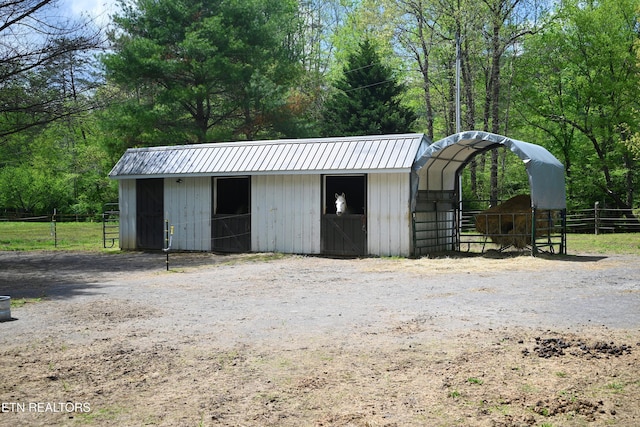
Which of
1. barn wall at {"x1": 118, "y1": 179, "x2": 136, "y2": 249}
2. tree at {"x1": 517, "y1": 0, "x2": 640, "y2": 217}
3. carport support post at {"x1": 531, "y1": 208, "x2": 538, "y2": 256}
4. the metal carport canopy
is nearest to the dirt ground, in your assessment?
carport support post at {"x1": 531, "y1": 208, "x2": 538, "y2": 256}

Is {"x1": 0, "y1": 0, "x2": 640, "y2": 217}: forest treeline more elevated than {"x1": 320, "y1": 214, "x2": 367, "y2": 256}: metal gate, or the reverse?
{"x1": 0, "y1": 0, "x2": 640, "y2": 217}: forest treeline

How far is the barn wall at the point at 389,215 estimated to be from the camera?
1648 centimetres

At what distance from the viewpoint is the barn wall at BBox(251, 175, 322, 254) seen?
58.2 feet

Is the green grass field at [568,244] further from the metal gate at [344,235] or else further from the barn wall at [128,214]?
the metal gate at [344,235]

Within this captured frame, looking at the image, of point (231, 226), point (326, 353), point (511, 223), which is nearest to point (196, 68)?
point (231, 226)

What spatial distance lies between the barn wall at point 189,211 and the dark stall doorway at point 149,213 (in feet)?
1.04

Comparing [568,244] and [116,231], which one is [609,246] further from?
Answer: [116,231]

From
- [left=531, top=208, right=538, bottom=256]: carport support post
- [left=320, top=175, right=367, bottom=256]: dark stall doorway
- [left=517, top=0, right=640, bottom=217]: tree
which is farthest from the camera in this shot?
[left=517, top=0, right=640, bottom=217]: tree

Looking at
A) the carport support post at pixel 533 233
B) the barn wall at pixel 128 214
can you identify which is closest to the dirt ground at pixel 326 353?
the carport support post at pixel 533 233

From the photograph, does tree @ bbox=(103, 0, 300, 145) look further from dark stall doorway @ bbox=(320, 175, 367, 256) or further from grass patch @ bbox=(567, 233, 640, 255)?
grass patch @ bbox=(567, 233, 640, 255)

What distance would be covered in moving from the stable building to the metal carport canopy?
48 mm

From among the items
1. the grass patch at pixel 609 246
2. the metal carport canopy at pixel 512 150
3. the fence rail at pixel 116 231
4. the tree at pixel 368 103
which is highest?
the tree at pixel 368 103

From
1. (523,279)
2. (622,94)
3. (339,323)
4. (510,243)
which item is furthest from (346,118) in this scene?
(339,323)

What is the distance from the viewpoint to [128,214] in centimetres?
2094
